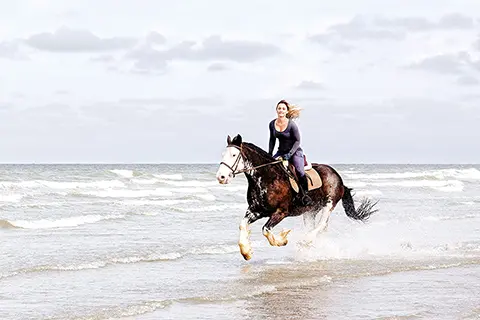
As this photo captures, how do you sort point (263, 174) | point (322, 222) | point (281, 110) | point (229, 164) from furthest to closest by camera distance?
point (322, 222) < point (281, 110) < point (263, 174) < point (229, 164)

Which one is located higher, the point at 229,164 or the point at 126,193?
the point at 229,164

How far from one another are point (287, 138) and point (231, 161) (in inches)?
51.8

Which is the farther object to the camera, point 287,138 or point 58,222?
point 58,222

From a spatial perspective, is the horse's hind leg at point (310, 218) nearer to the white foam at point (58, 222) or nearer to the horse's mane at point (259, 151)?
the horse's mane at point (259, 151)

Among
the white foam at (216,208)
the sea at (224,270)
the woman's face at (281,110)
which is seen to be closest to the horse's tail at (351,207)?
the sea at (224,270)

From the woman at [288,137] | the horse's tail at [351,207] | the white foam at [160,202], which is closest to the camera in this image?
the woman at [288,137]

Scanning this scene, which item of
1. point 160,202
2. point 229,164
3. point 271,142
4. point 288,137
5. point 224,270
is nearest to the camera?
point 229,164

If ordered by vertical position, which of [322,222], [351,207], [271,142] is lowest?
[322,222]

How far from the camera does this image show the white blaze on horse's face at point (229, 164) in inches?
404

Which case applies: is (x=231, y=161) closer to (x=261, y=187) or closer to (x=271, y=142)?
(x=261, y=187)

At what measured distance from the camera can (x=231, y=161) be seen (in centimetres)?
1052

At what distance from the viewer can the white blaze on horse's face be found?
10.2 meters

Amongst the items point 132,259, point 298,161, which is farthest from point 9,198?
point 298,161

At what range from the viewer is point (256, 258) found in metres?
12.2
